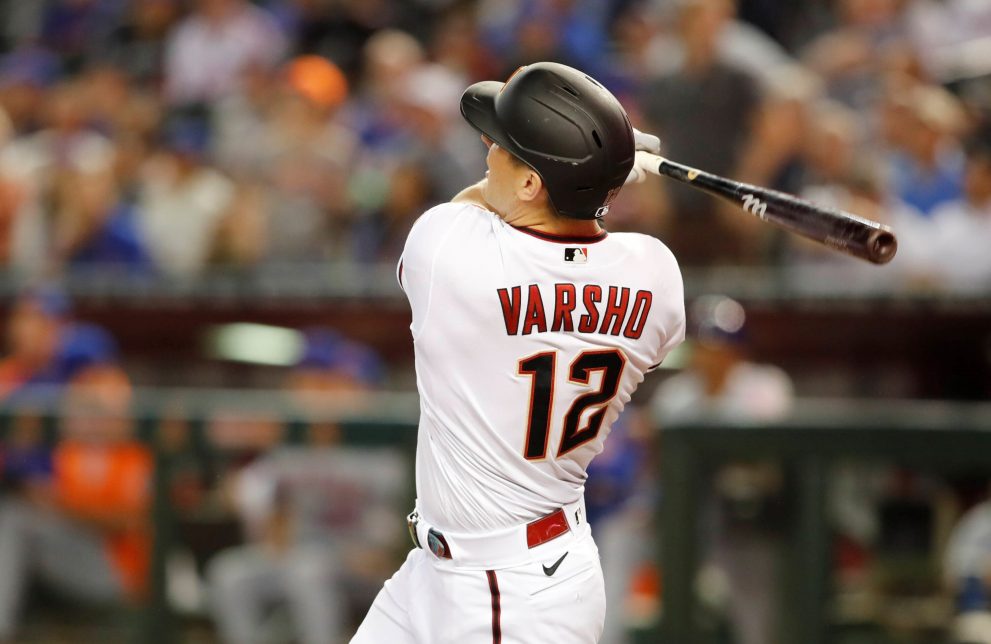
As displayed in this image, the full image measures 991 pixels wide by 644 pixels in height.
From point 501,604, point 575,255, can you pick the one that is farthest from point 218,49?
point 501,604

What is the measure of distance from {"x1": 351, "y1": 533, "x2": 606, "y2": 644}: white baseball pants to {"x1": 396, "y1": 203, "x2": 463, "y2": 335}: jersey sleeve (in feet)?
1.64

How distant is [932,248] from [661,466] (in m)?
1.76

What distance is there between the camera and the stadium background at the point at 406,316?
16.0 feet

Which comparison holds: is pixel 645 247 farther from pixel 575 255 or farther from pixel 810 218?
pixel 810 218

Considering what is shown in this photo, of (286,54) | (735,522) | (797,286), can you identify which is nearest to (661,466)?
(735,522)

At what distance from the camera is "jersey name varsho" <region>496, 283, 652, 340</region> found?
259cm

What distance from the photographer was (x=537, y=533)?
2723 mm

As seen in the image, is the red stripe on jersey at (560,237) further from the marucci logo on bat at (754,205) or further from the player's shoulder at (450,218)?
the marucci logo on bat at (754,205)

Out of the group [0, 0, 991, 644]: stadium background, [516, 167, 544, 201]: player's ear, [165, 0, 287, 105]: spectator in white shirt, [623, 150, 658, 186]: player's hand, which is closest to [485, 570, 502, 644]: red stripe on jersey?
[516, 167, 544, 201]: player's ear

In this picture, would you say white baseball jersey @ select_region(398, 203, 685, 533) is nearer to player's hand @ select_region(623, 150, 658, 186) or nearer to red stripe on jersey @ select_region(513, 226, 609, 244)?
red stripe on jersey @ select_region(513, 226, 609, 244)

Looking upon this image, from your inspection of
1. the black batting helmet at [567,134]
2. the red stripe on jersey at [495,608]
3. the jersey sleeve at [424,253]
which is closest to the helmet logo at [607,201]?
the black batting helmet at [567,134]

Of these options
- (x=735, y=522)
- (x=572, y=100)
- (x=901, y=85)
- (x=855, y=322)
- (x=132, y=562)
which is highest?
(x=901, y=85)

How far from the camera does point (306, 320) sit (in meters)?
6.85

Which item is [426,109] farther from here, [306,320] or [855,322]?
[855,322]
